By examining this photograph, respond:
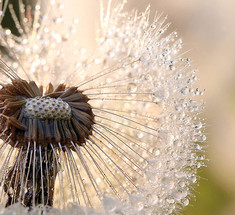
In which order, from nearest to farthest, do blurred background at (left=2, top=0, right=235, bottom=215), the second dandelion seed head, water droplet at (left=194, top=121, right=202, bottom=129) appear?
the second dandelion seed head, water droplet at (left=194, top=121, right=202, bottom=129), blurred background at (left=2, top=0, right=235, bottom=215)

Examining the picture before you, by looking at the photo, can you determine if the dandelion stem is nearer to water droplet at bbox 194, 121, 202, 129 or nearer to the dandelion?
the dandelion

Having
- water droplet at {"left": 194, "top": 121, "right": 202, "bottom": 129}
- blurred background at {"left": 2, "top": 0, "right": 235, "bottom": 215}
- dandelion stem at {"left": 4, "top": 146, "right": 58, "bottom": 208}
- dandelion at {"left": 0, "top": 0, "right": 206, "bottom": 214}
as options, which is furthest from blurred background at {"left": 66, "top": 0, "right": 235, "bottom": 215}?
dandelion stem at {"left": 4, "top": 146, "right": 58, "bottom": 208}

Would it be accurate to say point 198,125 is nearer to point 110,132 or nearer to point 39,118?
point 110,132

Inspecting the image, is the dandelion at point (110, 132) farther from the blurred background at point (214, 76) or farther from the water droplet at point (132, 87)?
the blurred background at point (214, 76)

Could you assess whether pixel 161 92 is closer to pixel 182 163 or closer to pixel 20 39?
pixel 182 163

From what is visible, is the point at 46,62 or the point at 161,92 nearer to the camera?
the point at 161,92

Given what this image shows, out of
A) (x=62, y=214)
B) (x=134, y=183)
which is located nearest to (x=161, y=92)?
(x=134, y=183)
